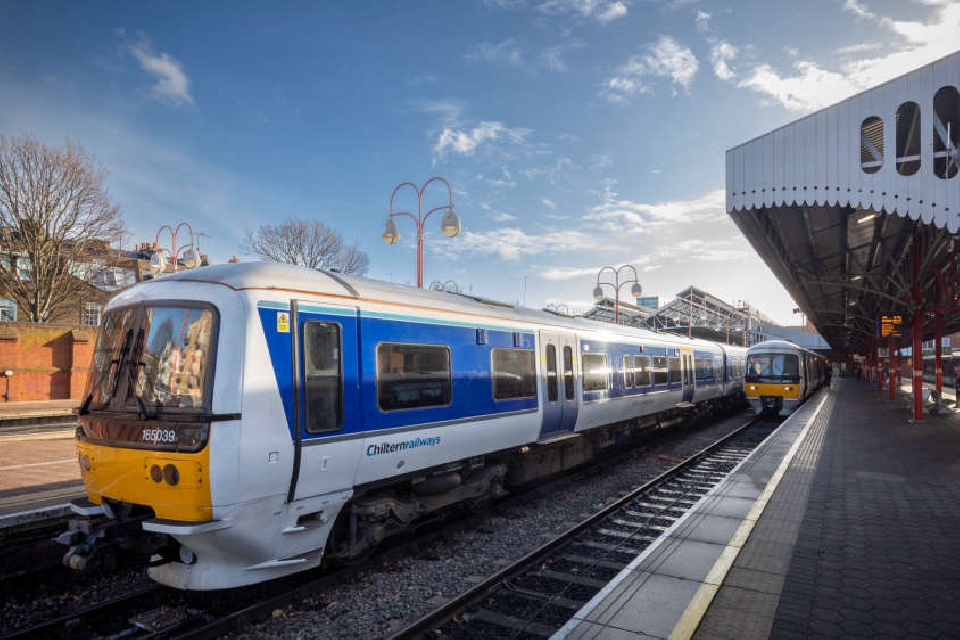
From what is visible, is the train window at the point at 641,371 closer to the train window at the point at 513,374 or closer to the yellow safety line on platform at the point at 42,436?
the train window at the point at 513,374

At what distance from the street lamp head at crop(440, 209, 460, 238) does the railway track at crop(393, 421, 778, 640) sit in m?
8.40

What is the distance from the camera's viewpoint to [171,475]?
470 cm

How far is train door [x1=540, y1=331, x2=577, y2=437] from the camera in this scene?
9375 millimetres

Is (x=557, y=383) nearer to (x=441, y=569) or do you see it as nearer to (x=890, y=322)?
(x=441, y=569)

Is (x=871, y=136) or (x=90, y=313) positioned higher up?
(x=871, y=136)

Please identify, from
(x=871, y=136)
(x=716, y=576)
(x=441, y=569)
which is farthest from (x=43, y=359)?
(x=871, y=136)

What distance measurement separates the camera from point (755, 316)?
70250 mm

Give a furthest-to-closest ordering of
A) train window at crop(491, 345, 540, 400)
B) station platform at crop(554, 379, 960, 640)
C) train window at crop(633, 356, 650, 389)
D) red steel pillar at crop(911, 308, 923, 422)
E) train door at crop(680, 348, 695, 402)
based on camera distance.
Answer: red steel pillar at crop(911, 308, 923, 422) → train door at crop(680, 348, 695, 402) → train window at crop(633, 356, 650, 389) → train window at crop(491, 345, 540, 400) → station platform at crop(554, 379, 960, 640)

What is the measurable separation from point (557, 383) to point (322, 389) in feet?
17.1

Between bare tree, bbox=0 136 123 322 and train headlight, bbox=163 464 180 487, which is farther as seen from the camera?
bare tree, bbox=0 136 123 322

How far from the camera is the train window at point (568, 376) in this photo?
394 inches

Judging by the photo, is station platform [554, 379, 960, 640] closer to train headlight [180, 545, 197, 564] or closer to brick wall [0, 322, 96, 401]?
train headlight [180, 545, 197, 564]

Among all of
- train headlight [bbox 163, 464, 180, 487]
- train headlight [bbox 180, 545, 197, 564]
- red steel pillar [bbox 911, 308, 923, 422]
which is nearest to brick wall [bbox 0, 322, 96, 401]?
train headlight [bbox 180, 545, 197, 564]

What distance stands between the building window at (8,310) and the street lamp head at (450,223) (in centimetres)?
3686
